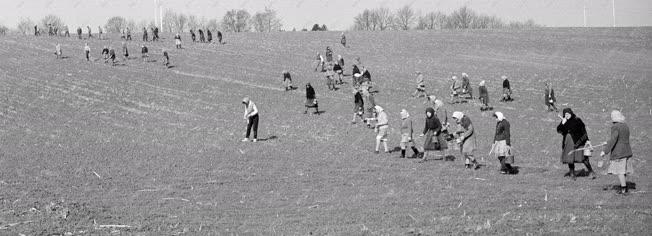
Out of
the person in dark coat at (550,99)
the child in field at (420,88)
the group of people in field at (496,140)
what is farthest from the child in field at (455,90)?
the group of people in field at (496,140)

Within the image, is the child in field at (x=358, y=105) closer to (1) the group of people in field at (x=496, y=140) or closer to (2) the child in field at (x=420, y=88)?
(1) the group of people in field at (x=496, y=140)

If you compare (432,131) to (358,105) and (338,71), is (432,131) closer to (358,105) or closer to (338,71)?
(358,105)


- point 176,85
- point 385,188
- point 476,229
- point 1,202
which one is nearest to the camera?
point 476,229

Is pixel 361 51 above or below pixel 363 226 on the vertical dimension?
above

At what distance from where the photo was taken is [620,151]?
15.1 meters

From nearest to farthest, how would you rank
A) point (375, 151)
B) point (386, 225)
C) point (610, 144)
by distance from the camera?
point (386, 225)
point (610, 144)
point (375, 151)

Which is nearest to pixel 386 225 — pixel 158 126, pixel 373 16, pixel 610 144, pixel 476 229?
pixel 476 229

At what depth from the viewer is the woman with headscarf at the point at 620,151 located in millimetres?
15062

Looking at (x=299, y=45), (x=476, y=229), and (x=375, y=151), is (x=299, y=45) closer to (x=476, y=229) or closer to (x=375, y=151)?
(x=375, y=151)

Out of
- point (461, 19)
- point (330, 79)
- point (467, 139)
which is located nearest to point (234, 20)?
point (461, 19)

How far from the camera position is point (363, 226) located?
42.6 feet

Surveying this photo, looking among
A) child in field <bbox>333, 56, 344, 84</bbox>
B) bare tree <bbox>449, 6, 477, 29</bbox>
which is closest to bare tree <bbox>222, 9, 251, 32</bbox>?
bare tree <bbox>449, 6, 477, 29</bbox>

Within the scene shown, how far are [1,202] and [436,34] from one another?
68407 mm

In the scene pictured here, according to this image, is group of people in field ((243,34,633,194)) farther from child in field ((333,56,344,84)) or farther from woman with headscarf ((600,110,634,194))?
child in field ((333,56,344,84))
